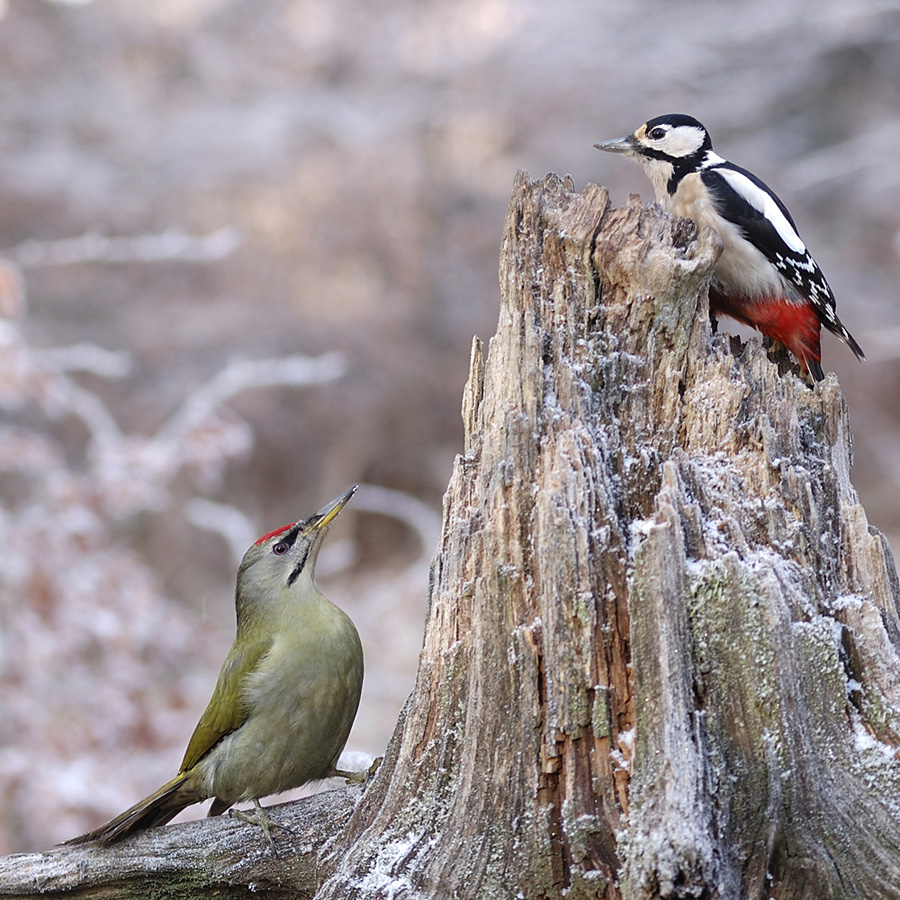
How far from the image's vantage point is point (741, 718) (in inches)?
85.7

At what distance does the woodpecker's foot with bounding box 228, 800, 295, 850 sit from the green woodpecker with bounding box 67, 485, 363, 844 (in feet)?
0.61

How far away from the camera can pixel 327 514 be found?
10.9ft

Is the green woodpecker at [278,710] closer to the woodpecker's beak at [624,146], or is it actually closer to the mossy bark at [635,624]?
the mossy bark at [635,624]

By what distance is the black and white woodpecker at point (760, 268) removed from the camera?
3455mm

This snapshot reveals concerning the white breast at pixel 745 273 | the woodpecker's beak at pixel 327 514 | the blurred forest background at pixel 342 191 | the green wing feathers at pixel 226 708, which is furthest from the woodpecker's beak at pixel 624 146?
the blurred forest background at pixel 342 191

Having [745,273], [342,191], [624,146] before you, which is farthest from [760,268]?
[342,191]

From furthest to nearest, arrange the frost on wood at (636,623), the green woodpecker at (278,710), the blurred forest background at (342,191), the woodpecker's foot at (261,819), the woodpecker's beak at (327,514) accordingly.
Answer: the blurred forest background at (342,191) → the woodpecker's beak at (327,514) → the green woodpecker at (278,710) → the woodpecker's foot at (261,819) → the frost on wood at (636,623)

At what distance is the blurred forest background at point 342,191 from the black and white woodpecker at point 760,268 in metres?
5.33

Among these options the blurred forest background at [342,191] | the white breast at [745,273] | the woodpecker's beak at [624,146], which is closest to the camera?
the white breast at [745,273]

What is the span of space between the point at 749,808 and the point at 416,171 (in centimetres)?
843

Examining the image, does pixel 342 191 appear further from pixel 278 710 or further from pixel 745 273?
pixel 278 710

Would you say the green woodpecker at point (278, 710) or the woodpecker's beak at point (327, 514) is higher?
the woodpecker's beak at point (327, 514)

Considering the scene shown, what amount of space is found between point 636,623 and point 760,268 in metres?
1.72

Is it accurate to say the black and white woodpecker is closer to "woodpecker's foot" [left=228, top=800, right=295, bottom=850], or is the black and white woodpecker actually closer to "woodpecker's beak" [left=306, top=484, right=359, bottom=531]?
"woodpecker's beak" [left=306, top=484, right=359, bottom=531]
